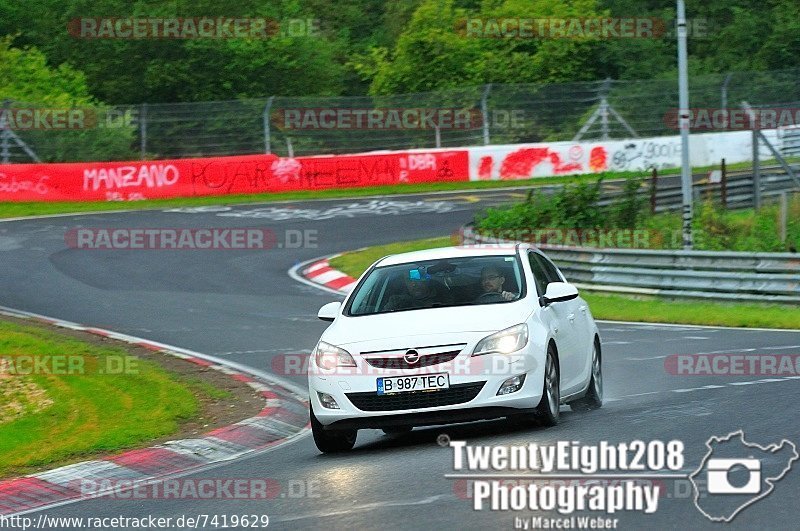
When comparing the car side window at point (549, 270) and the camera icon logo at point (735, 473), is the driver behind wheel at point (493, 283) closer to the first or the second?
the car side window at point (549, 270)

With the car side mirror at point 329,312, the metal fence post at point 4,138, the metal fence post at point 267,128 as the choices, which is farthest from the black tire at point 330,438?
the metal fence post at point 267,128

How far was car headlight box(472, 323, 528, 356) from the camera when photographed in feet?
33.3

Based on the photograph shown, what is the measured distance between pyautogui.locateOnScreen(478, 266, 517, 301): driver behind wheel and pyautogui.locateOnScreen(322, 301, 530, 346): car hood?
0.79ft

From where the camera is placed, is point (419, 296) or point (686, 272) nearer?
point (419, 296)

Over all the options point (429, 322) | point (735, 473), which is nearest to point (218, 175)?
point (429, 322)

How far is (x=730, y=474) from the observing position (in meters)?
8.09

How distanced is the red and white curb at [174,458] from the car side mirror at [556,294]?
7.98ft

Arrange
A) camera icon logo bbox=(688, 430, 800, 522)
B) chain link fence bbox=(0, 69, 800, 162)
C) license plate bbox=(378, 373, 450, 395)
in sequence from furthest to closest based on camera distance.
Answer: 1. chain link fence bbox=(0, 69, 800, 162)
2. license plate bbox=(378, 373, 450, 395)
3. camera icon logo bbox=(688, 430, 800, 522)

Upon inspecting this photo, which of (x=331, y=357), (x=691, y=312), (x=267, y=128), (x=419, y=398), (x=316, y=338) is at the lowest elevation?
(x=691, y=312)

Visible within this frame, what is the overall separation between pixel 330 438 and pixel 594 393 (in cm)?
266

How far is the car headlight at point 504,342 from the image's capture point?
10.2m

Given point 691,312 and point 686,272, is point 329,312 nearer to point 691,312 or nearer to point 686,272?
point 691,312

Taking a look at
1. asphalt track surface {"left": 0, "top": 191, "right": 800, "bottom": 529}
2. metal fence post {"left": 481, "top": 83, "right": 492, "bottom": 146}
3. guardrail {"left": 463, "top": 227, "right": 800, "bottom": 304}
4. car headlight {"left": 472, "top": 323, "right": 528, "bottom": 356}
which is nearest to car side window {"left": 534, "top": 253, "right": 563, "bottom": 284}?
asphalt track surface {"left": 0, "top": 191, "right": 800, "bottom": 529}

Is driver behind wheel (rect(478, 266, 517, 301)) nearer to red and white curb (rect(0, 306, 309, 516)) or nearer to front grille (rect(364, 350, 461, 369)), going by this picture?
front grille (rect(364, 350, 461, 369))
